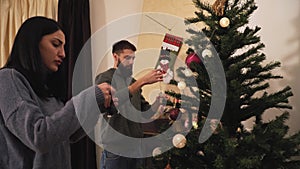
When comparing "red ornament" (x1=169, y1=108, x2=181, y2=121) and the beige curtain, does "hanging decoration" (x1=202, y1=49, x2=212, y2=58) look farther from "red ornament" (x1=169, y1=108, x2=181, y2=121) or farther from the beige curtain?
the beige curtain

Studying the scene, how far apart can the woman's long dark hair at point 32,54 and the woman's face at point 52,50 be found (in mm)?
14

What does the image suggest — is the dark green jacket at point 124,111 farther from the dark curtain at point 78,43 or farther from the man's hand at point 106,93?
the man's hand at point 106,93

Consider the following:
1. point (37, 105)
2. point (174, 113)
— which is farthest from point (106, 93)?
point (174, 113)

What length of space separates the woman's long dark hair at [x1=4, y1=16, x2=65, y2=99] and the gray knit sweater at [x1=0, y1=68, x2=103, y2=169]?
0.03 meters

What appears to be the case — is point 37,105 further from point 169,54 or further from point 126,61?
point 126,61

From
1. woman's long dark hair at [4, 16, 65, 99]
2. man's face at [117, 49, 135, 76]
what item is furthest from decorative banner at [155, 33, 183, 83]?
man's face at [117, 49, 135, 76]

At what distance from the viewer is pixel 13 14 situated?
2830 millimetres

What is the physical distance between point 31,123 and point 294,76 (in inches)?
44.9

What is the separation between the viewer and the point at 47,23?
1211 millimetres

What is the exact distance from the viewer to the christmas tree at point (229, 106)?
110 centimetres

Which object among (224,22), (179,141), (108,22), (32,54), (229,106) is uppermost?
(108,22)

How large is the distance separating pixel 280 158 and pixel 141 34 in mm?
1681

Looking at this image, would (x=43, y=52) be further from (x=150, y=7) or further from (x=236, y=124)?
(x=150, y=7)

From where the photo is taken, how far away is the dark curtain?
2.62 metres
